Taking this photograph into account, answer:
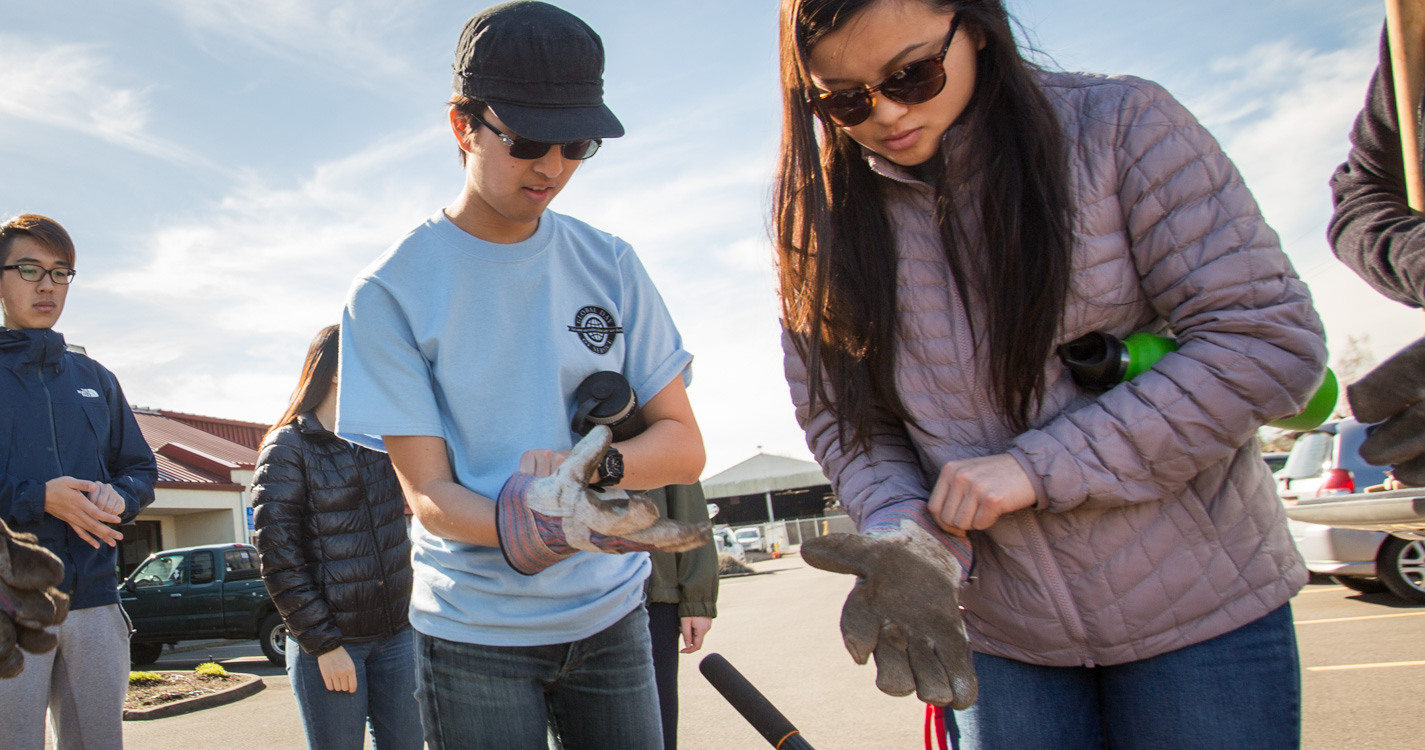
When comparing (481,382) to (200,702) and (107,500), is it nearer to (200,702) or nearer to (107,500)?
(107,500)

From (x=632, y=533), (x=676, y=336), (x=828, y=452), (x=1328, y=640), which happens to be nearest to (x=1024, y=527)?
(x=828, y=452)

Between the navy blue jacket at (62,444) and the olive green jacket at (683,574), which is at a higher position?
the navy blue jacket at (62,444)

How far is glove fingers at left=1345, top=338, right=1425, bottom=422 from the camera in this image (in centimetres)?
143

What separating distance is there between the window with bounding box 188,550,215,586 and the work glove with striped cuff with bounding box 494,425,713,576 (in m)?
14.3

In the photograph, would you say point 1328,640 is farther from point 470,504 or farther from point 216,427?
point 216,427

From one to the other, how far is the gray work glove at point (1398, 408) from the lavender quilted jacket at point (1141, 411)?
107 mm

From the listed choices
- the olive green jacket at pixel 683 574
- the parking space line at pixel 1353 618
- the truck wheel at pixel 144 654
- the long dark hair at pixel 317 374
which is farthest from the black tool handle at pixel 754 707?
the truck wheel at pixel 144 654

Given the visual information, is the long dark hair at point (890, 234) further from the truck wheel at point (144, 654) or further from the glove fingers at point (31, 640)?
the truck wheel at point (144, 654)

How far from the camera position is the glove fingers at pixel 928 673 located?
1.47m

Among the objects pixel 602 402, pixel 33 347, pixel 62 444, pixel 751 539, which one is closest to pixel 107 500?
pixel 62 444

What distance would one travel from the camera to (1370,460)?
60.2 inches

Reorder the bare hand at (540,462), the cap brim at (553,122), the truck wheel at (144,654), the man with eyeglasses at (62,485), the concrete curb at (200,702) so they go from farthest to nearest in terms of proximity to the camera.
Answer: the truck wheel at (144,654), the concrete curb at (200,702), the man with eyeglasses at (62,485), the cap brim at (553,122), the bare hand at (540,462)

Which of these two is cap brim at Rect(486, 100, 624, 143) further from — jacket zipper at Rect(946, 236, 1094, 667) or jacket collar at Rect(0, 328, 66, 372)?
jacket collar at Rect(0, 328, 66, 372)

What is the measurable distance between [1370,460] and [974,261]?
703mm
